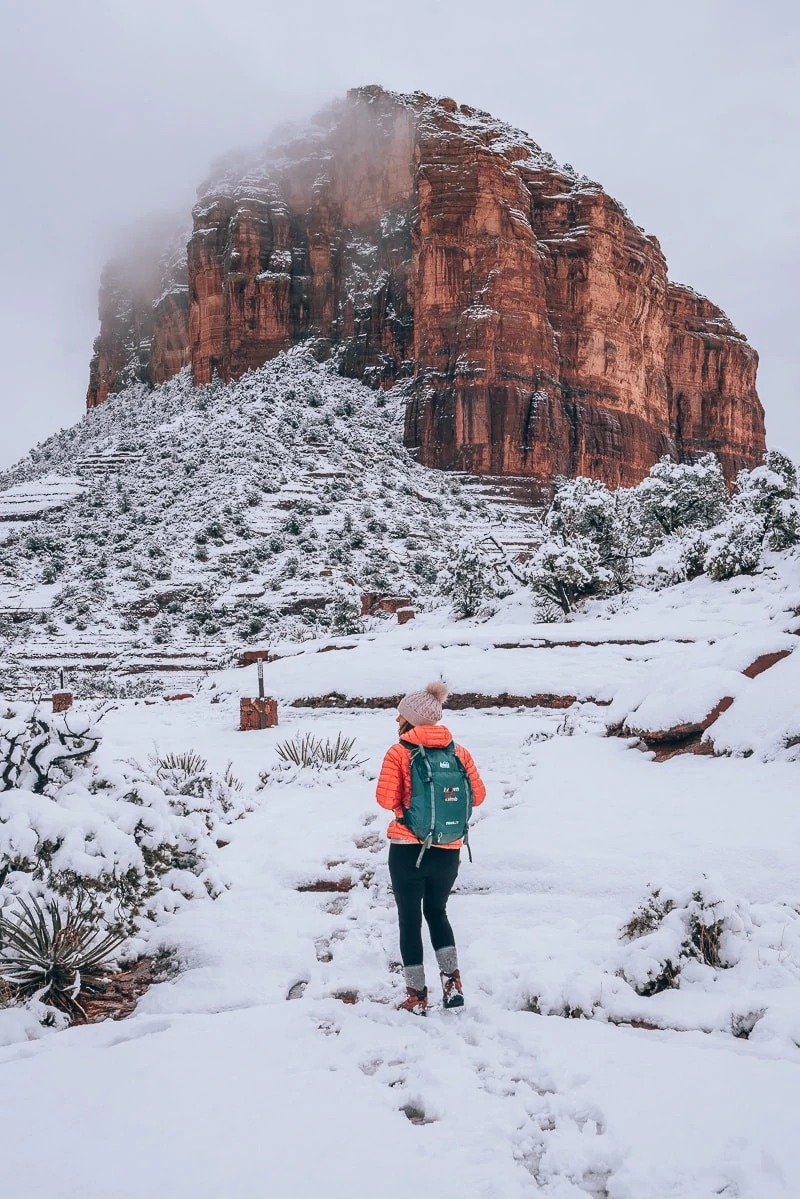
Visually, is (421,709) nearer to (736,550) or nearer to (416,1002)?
(416,1002)

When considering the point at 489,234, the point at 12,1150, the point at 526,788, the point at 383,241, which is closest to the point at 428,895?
the point at 12,1150

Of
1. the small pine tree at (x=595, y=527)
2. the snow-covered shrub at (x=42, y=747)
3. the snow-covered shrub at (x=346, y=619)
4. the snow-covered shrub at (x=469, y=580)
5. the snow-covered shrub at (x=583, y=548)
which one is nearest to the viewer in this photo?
the snow-covered shrub at (x=42, y=747)

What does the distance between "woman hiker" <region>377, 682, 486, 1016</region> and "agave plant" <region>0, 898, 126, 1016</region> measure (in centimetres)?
187

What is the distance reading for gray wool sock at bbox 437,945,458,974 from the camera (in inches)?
153

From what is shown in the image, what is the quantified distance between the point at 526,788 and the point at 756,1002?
Result: 4112 mm

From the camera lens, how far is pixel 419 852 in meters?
4.00

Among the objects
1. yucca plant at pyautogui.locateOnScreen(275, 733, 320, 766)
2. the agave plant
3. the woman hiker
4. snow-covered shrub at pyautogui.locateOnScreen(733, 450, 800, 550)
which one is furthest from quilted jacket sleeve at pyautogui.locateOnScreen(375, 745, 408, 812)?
snow-covered shrub at pyautogui.locateOnScreen(733, 450, 800, 550)

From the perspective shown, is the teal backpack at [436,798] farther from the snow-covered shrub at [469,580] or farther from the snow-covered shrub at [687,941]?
the snow-covered shrub at [469,580]

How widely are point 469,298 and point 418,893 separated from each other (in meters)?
75.5

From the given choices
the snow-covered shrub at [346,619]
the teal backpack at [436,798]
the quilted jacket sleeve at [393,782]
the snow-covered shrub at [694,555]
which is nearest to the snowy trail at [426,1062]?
the teal backpack at [436,798]

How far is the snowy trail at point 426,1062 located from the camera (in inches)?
101

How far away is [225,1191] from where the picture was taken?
246 cm

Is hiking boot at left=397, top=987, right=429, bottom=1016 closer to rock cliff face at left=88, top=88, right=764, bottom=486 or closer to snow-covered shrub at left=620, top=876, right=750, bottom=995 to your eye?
snow-covered shrub at left=620, top=876, right=750, bottom=995

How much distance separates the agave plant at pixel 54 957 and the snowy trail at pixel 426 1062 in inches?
16.7
